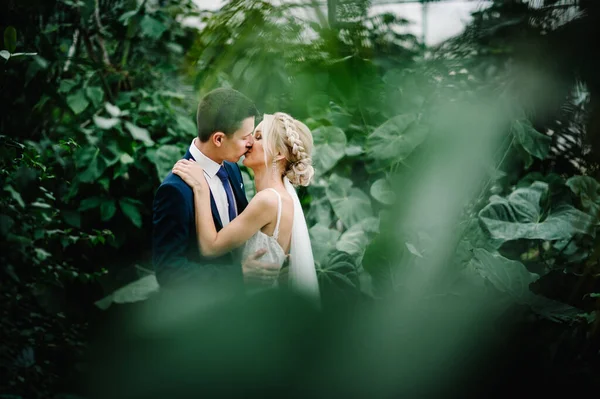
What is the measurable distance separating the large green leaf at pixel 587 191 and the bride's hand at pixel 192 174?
152 cm

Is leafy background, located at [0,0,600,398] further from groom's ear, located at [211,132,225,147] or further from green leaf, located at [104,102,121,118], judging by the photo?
groom's ear, located at [211,132,225,147]

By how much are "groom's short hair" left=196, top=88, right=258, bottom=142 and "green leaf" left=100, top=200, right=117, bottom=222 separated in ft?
3.90

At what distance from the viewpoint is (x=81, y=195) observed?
2387 millimetres

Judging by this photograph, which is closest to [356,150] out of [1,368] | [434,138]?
[1,368]

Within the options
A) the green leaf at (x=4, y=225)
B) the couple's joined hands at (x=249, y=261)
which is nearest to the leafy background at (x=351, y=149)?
the green leaf at (x=4, y=225)

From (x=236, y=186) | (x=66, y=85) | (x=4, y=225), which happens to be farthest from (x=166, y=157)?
(x=4, y=225)

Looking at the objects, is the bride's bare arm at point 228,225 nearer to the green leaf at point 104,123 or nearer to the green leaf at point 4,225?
the green leaf at point 4,225

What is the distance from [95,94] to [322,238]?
1.29m

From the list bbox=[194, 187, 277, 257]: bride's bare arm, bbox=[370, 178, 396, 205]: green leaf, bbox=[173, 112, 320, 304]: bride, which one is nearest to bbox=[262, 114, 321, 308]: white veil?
bbox=[173, 112, 320, 304]: bride

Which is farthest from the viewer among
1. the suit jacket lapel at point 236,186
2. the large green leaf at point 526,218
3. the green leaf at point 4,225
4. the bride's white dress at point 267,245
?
the large green leaf at point 526,218

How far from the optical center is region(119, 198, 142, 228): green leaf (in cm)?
236

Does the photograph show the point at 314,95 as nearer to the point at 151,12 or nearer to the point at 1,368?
the point at 1,368

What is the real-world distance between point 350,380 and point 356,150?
2152mm

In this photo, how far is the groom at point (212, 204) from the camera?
1.22 meters
